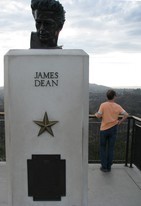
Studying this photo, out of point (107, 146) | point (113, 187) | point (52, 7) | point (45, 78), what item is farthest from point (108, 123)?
point (52, 7)

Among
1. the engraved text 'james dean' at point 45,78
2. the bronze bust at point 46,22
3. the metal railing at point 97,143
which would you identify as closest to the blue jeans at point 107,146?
the metal railing at point 97,143

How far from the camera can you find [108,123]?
6266mm

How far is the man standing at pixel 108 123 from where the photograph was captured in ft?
20.5

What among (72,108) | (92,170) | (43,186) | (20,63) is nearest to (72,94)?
(72,108)

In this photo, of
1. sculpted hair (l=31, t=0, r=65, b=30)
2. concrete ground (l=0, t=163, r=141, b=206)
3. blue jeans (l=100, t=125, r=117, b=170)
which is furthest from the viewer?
blue jeans (l=100, t=125, r=117, b=170)

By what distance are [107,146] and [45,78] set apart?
10.5 ft

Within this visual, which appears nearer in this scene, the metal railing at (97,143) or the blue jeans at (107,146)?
the blue jeans at (107,146)

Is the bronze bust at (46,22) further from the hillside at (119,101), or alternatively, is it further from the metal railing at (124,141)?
the metal railing at (124,141)

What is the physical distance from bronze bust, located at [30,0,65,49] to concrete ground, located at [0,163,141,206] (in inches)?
98.4

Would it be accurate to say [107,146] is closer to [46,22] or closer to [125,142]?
[125,142]

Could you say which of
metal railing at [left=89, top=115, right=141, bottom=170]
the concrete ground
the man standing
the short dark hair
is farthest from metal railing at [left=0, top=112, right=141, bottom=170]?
the short dark hair

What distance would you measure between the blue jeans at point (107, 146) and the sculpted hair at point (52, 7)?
9.37 ft

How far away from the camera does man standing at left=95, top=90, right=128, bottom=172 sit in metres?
6.24

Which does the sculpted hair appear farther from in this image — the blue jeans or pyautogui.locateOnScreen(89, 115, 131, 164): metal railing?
pyautogui.locateOnScreen(89, 115, 131, 164): metal railing
